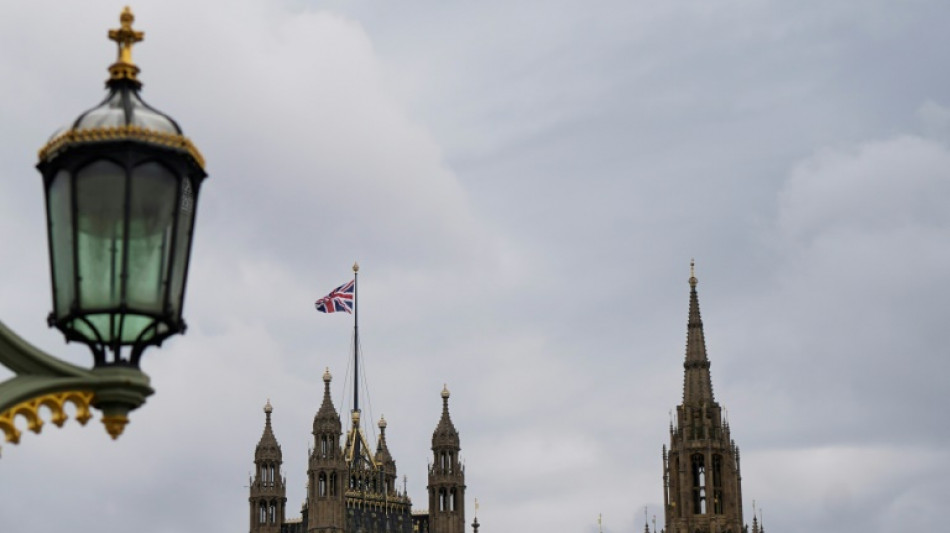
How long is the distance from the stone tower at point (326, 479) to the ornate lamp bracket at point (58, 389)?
10787 cm

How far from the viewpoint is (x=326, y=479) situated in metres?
117

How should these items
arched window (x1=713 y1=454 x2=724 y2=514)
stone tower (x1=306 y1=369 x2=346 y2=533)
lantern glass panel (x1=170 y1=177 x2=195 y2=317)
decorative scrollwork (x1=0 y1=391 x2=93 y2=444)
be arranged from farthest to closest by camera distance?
arched window (x1=713 y1=454 x2=724 y2=514) → stone tower (x1=306 y1=369 x2=346 y2=533) → lantern glass panel (x1=170 y1=177 x2=195 y2=317) → decorative scrollwork (x1=0 y1=391 x2=93 y2=444)

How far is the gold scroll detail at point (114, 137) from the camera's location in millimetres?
8094

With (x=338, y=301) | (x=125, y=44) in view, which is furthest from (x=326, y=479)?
(x=125, y=44)

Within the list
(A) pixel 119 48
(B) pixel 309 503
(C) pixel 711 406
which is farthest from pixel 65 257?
(C) pixel 711 406

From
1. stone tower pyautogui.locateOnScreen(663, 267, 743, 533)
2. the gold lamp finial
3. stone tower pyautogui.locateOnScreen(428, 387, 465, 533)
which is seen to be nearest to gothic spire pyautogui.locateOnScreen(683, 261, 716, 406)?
stone tower pyautogui.locateOnScreen(663, 267, 743, 533)

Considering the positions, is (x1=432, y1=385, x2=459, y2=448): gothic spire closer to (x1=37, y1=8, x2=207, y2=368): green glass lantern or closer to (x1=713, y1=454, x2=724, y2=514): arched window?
(x1=713, y1=454, x2=724, y2=514): arched window

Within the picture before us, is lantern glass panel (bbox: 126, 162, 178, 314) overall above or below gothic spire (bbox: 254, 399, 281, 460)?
below

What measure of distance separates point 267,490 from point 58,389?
11447 centimetres

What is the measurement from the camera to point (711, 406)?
125m

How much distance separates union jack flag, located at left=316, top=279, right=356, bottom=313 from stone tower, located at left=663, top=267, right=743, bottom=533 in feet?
81.3

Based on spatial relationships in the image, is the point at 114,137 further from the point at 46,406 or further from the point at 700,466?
the point at 700,466

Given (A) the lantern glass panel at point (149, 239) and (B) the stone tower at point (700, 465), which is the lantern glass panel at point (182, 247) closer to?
(A) the lantern glass panel at point (149, 239)

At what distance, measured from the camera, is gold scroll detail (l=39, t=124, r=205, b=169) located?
809 centimetres
